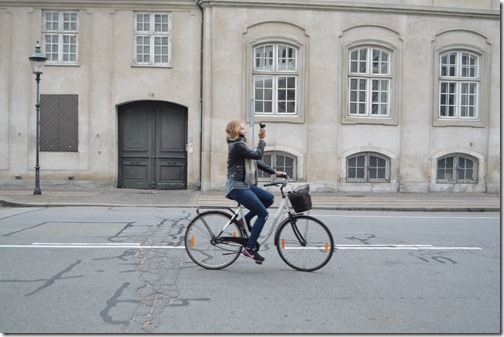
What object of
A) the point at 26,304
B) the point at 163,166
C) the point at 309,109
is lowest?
the point at 26,304

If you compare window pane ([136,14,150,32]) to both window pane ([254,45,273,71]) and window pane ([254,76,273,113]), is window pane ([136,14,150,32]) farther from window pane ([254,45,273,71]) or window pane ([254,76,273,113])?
window pane ([254,76,273,113])

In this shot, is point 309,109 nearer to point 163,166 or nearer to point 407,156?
point 407,156

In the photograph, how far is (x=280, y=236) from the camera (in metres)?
7.00

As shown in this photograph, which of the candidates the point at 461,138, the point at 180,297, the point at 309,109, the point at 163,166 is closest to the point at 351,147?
the point at 309,109

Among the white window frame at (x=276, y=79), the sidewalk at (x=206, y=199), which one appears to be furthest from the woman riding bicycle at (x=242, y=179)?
the white window frame at (x=276, y=79)

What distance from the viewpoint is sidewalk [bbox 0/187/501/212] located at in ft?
47.9

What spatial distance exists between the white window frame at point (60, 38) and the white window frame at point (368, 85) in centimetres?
936

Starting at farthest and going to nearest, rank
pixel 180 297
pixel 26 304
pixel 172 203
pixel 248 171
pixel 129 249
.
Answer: pixel 172 203 → pixel 129 249 → pixel 248 171 → pixel 180 297 → pixel 26 304

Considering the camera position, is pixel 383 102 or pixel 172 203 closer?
pixel 172 203

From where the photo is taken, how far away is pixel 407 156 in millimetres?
18922

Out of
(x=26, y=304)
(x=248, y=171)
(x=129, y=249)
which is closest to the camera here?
(x=26, y=304)

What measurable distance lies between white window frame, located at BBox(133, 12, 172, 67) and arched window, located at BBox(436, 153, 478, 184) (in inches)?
399

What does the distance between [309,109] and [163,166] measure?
5354mm

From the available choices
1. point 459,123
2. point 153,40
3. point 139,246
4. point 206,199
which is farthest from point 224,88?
point 139,246
